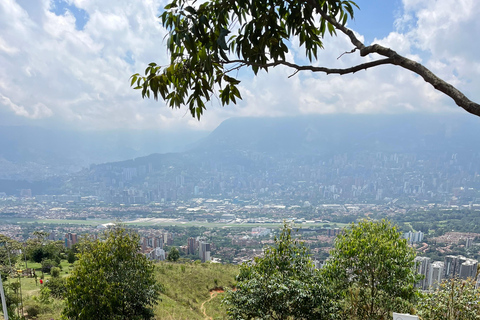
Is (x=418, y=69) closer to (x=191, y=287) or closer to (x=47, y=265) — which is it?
(x=191, y=287)

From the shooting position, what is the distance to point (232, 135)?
186 m

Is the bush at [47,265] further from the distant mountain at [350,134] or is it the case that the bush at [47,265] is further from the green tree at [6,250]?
the distant mountain at [350,134]

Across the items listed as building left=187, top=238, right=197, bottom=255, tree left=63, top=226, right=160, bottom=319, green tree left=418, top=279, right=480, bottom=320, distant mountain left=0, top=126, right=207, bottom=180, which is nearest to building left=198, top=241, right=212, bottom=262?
building left=187, top=238, right=197, bottom=255

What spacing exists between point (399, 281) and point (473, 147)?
506ft

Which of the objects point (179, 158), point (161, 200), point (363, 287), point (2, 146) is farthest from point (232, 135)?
point (363, 287)

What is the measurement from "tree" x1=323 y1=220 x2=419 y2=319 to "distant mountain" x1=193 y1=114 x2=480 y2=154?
14772cm

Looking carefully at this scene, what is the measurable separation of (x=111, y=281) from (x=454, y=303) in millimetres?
4853

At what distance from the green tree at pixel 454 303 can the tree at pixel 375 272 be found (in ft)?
3.76

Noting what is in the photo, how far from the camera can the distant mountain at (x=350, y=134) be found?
140m

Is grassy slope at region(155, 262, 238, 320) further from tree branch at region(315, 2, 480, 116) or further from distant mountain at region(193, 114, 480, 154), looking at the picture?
distant mountain at region(193, 114, 480, 154)

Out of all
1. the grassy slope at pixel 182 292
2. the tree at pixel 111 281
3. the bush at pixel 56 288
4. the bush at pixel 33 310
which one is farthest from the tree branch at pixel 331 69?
the bush at pixel 56 288

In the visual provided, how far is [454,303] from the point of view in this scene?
359 cm

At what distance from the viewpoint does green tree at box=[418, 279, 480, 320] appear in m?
3.50

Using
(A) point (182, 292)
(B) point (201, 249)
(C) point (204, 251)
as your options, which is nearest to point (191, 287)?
(A) point (182, 292)
